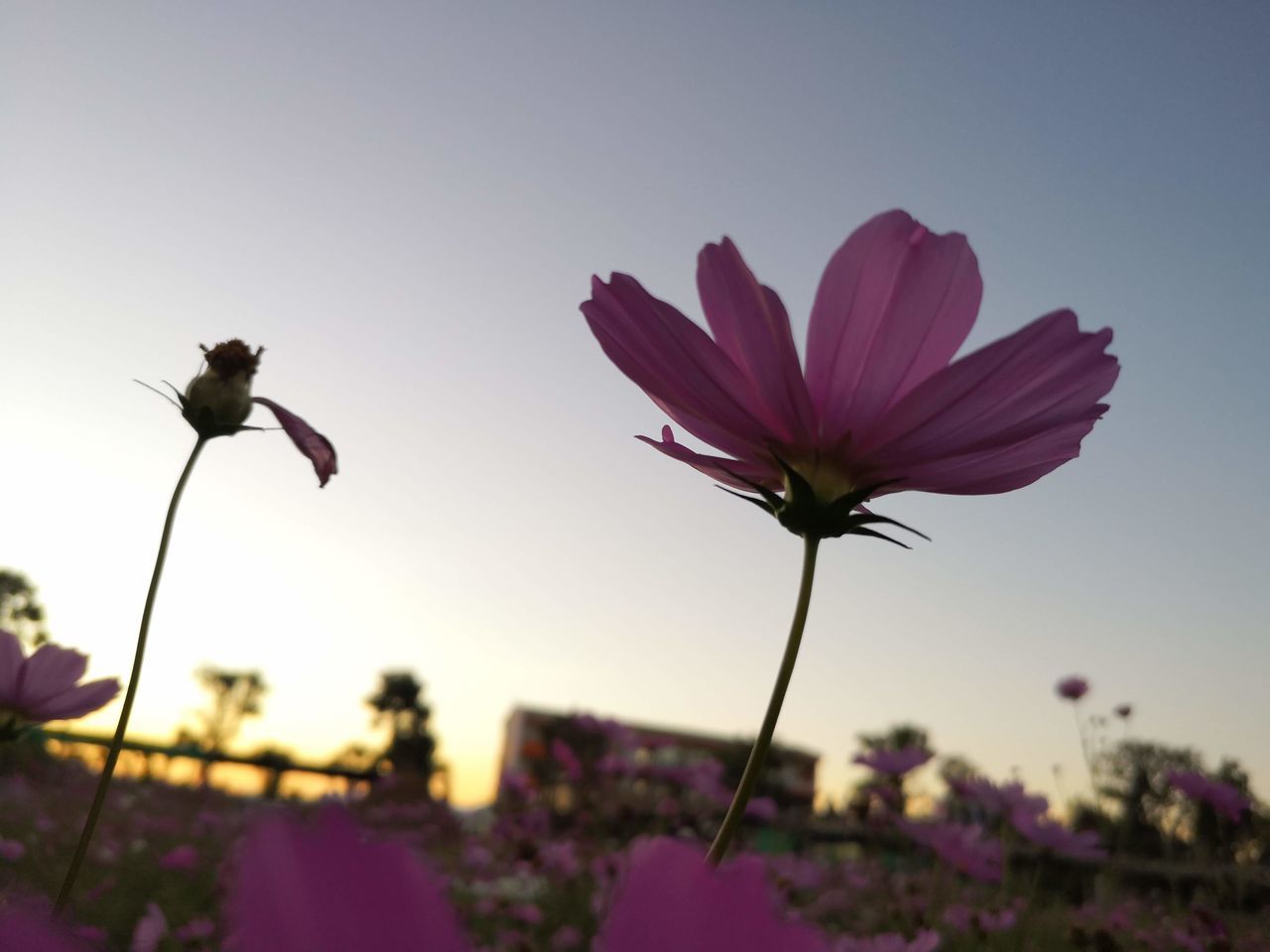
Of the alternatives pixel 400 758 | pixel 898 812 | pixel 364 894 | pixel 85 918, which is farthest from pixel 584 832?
pixel 400 758

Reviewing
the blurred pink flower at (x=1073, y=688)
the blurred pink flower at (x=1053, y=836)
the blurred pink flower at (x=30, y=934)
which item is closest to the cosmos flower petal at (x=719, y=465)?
the blurred pink flower at (x=30, y=934)

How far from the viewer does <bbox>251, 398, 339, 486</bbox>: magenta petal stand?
3.17ft

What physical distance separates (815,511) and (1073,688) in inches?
153

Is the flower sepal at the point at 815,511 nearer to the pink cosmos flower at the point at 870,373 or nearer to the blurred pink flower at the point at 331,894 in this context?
the pink cosmos flower at the point at 870,373

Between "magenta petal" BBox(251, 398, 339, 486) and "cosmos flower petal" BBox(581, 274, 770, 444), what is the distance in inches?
16.9

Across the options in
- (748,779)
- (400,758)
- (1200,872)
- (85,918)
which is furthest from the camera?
(400,758)

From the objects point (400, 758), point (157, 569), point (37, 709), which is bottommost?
point (400, 758)

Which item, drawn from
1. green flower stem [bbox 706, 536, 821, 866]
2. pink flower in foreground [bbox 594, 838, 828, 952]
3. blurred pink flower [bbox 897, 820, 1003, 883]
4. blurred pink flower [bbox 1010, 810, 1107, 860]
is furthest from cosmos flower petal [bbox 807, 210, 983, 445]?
blurred pink flower [bbox 1010, 810, 1107, 860]

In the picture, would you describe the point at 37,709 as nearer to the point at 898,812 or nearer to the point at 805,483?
the point at 805,483

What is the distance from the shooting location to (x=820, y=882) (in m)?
4.91

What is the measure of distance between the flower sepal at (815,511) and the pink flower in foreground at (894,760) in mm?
2828

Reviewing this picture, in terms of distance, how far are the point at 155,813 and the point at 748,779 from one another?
289 inches

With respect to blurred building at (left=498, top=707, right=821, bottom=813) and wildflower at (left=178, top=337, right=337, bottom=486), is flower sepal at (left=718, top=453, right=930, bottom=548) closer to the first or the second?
wildflower at (left=178, top=337, right=337, bottom=486)

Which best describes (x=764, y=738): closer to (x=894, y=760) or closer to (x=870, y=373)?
(x=870, y=373)
